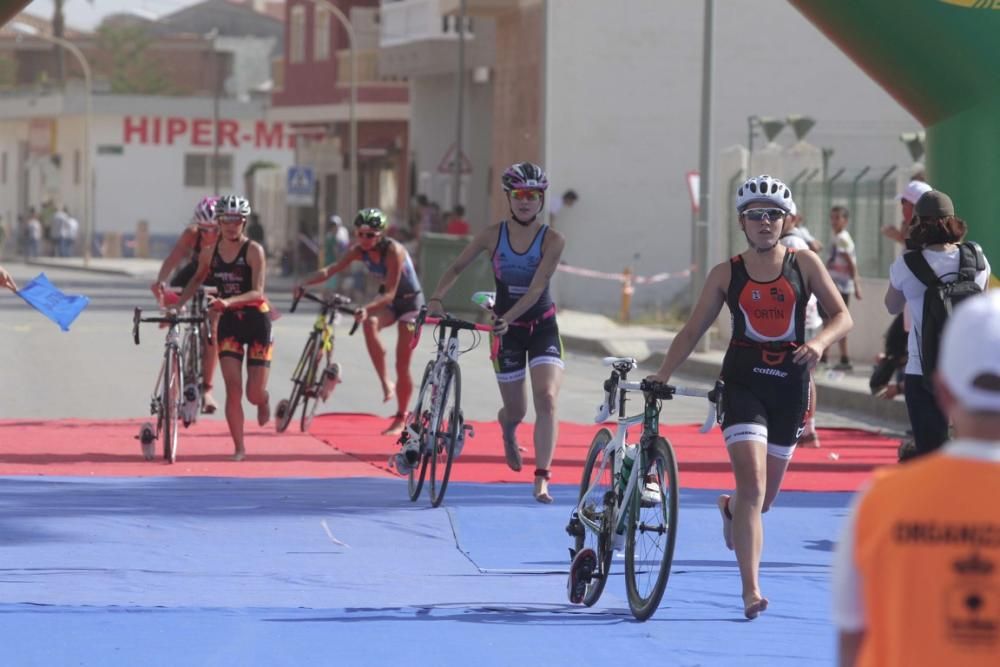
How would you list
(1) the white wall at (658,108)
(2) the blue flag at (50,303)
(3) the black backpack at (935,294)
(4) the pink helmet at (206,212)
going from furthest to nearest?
(1) the white wall at (658,108) < (4) the pink helmet at (206,212) < (2) the blue flag at (50,303) < (3) the black backpack at (935,294)

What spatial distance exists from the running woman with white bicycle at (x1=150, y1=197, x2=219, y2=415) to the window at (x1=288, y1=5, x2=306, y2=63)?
47.0 meters

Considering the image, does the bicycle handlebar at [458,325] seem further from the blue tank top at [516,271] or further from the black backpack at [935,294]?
the black backpack at [935,294]

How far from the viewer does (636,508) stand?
26.1 feet

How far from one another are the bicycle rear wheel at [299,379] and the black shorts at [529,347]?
167 inches

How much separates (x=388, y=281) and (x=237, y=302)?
2118 millimetres

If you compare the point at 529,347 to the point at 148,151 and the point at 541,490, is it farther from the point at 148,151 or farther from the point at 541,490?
the point at 148,151

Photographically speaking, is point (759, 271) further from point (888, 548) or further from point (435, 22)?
point (435, 22)

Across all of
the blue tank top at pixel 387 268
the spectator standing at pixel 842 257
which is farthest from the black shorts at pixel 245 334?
the spectator standing at pixel 842 257

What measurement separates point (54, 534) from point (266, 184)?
2254 inches

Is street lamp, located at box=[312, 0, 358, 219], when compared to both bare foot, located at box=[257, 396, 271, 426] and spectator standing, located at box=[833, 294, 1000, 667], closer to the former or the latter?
bare foot, located at box=[257, 396, 271, 426]

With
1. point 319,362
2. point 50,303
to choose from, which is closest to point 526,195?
point 50,303

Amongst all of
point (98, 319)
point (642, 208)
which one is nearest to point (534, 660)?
point (98, 319)

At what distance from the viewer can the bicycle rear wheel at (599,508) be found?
8125 mm

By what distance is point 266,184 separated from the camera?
6662cm
